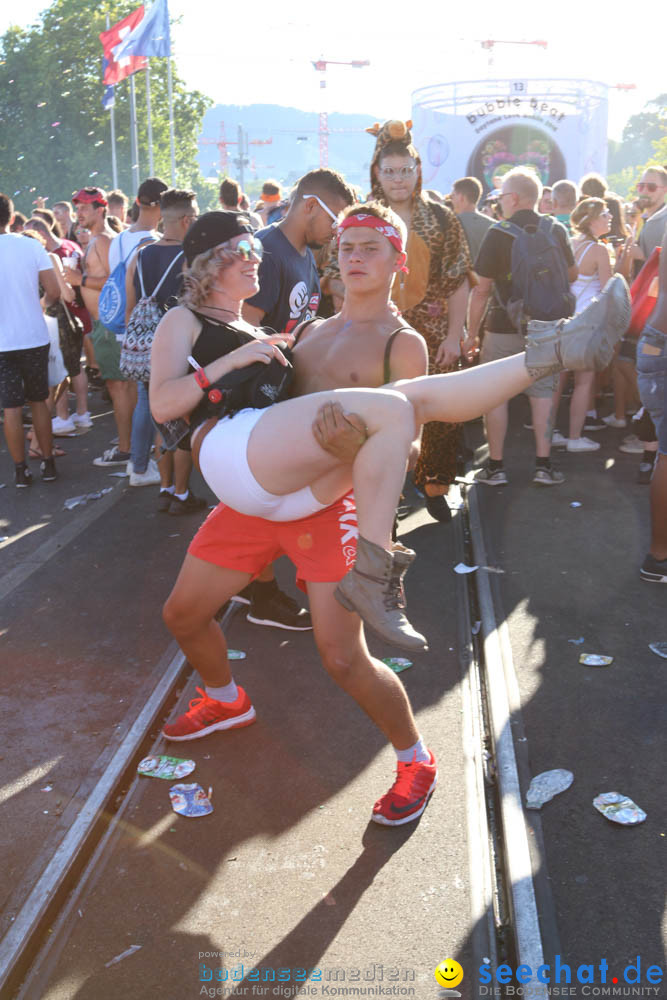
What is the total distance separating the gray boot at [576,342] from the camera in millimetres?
2748

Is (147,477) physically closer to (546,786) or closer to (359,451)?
(546,786)

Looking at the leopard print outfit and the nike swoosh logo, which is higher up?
the leopard print outfit

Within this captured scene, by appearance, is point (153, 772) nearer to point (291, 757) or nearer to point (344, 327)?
point (291, 757)

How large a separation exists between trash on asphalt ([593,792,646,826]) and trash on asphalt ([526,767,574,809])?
5.4 inches

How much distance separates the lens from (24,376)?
7.71 metres

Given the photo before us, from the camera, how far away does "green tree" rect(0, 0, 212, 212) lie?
60406 mm

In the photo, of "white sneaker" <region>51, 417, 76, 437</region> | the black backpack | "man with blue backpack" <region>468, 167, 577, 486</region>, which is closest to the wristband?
"man with blue backpack" <region>468, 167, 577, 486</region>

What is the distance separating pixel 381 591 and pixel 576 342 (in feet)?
3.07

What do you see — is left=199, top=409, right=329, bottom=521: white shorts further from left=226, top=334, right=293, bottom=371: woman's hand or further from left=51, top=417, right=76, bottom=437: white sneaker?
left=51, top=417, right=76, bottom=437: white sneaker

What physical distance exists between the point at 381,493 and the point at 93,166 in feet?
218

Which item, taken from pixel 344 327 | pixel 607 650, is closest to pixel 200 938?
pixel 344 327

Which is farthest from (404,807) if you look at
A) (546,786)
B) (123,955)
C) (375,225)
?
(375,225)

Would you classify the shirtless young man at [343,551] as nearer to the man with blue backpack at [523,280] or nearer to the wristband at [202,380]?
the wristband at [202,380]

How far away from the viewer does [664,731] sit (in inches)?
152
